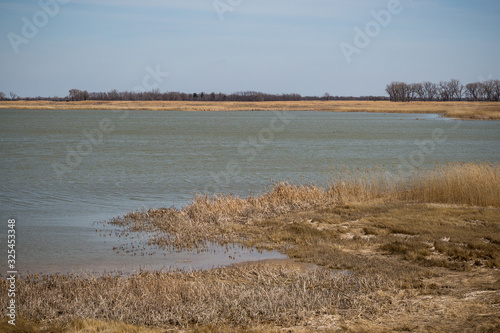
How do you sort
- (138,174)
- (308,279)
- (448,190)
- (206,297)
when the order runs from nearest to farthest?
1. (206,297)
2. (308,279)
3. (448,190)
4. (138,174)

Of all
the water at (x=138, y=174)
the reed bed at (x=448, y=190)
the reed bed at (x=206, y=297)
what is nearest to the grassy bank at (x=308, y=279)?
the reed bed at (x=206, y=297)

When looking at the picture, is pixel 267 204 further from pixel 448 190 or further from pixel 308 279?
pixel 308 279

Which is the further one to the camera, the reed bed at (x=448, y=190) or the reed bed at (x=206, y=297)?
the reed bed at (x=448, y=190)

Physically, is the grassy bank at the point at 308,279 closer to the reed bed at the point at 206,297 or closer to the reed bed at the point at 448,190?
the reed bed at the point at 206,297

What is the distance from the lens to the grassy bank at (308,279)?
665cm

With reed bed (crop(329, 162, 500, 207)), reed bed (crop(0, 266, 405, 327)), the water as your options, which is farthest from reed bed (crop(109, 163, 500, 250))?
reed bed (crop(0, 266, 405, 327))

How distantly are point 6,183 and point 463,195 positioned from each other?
16707 millimetres

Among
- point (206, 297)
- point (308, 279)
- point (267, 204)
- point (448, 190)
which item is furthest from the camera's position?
point (448, 190)

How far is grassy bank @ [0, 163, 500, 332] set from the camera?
6.65 m

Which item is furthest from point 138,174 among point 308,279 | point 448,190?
point 308,279

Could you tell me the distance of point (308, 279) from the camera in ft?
26.9

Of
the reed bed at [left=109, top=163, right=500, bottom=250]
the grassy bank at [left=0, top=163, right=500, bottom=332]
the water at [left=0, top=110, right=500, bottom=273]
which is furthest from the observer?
the reed bed at [left=109, top=163, right=500, bottom=250]

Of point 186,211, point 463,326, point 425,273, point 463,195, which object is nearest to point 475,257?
point 425,273

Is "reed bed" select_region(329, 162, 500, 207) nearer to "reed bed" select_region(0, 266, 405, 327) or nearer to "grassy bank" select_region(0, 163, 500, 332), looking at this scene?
"grassy bank" select_region(0, 163, 500, 332)
